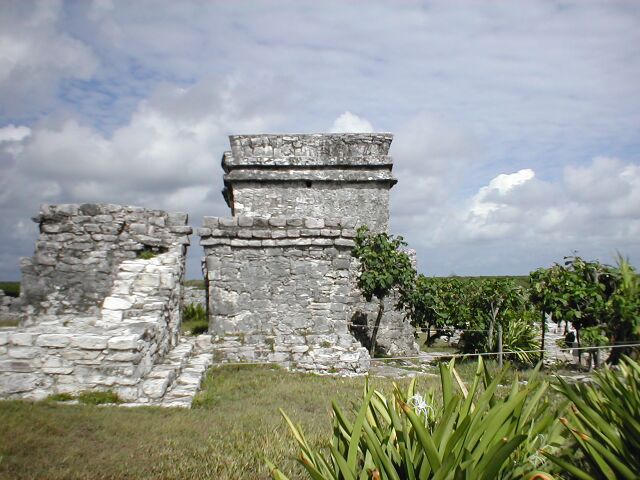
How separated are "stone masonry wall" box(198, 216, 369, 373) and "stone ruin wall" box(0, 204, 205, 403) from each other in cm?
78

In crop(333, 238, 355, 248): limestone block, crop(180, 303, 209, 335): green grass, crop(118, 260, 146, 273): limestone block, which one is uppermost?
crop(333, 238, 355, 248): limestone block

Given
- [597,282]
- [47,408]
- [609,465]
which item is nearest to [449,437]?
[609,465]

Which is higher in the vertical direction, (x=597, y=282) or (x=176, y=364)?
(x=597, y=282)

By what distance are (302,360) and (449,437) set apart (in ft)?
21.0

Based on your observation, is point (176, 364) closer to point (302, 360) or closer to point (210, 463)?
point (302, 360)

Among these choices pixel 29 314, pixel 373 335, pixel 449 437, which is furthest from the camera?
pixel 373 335

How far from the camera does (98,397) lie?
5.59 m

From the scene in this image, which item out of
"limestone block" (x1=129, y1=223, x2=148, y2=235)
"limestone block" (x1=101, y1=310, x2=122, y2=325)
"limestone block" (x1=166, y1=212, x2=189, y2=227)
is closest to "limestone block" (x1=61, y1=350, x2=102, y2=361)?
"limestone block" (x1=101, y1=310, x2=122, y2=325)

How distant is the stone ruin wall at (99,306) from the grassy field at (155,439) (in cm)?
52

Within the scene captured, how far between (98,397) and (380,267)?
6816 mm

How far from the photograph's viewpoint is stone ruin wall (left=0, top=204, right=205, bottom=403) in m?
5.69

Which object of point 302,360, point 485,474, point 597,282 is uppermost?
point 597,282

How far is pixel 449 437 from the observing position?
8.22 ft

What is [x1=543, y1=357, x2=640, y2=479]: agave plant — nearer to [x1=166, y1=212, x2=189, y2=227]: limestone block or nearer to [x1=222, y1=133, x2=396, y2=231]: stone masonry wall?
[x1=166, y1=212, x2=189, y2=227]: limestone block
